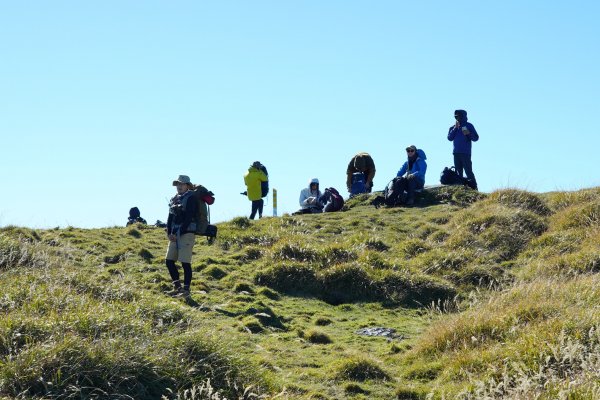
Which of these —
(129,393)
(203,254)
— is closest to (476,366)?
(129,393)

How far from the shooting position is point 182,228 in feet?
52.5

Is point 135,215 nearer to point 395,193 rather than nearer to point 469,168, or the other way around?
point 395,193

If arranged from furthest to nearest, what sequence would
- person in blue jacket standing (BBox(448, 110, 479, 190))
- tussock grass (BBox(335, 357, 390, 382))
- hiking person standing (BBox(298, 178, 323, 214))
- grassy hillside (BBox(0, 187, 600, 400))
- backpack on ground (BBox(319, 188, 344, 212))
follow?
hiking person standing (BBox(298, 178, 323, 214))
backpack on ground (BBox(319, 188, 344, 212))
person in blue jacket standing (BBox(448, 110, 479, 190))
tussock grass (BBox(335, 357, 390, 382))
grassy hillside (BBox(0, 187, 600, 400))

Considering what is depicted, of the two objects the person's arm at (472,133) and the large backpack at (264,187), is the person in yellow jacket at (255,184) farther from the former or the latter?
the person's arm at (472,133)

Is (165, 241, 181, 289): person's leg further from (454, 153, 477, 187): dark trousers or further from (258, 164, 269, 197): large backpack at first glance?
(258, 164, 269, 197): large backpack

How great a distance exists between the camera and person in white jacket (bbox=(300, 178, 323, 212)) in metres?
26.7

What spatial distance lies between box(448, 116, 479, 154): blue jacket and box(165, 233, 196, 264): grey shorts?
11929 millimetres

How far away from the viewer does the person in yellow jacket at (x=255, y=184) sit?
94.1 ft

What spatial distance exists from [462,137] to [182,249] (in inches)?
485

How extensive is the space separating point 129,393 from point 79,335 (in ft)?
3.27

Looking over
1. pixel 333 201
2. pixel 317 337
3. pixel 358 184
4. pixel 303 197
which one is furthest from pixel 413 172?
pixel 317 337

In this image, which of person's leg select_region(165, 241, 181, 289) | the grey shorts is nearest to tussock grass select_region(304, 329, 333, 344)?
the grey shorts

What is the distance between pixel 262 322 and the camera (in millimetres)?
13688

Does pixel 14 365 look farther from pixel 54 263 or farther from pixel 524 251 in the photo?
pixel 524 251
